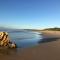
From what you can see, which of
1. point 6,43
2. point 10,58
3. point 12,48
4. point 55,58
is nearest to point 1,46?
point 6,43

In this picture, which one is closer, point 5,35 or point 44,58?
point 44,58

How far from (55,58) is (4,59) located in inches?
131

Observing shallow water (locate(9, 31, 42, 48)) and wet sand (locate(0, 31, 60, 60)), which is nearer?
wet sand (locate(0, 31, 60, 60))

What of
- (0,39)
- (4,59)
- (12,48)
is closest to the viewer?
(4,59)

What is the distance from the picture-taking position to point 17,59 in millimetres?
7816

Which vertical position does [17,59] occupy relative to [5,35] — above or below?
below

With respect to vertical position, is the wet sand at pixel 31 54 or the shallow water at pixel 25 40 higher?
the shallow water at pixel 25 40

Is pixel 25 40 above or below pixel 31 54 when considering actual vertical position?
above

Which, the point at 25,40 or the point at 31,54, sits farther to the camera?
the point at 25,40

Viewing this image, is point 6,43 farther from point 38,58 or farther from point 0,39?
point 38,58

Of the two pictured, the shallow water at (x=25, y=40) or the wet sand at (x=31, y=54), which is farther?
the shallow water at (x=25, y=40)

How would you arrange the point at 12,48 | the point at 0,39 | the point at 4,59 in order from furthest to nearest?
the point at 0,39 → the point at 12,48 → the point at 4,59

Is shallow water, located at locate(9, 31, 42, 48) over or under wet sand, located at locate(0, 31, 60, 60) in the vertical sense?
over

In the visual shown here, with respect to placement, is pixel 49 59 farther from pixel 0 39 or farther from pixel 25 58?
pixel 0 39
